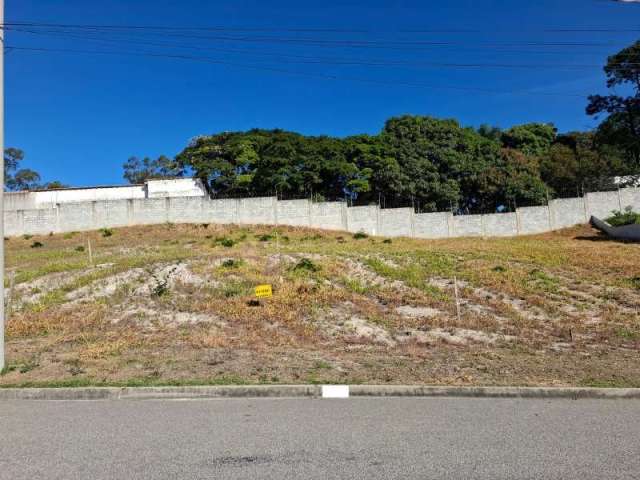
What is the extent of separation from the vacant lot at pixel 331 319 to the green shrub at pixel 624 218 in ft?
49.8

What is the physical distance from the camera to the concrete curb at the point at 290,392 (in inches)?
299

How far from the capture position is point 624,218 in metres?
37.1

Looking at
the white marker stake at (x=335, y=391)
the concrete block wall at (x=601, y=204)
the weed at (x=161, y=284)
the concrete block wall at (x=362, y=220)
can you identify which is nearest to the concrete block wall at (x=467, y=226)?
the concrete block wall at (x=362, y=220)

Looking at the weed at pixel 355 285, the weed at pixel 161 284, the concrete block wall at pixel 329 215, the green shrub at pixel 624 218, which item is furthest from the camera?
the concrete block wall at pixel 329 215

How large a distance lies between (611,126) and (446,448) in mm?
39401

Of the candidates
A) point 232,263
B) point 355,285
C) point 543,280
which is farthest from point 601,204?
point 232,263

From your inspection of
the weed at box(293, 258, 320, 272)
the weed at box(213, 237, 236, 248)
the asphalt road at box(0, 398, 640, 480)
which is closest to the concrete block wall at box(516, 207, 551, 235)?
the weed at box(213, 237, 236, 248)

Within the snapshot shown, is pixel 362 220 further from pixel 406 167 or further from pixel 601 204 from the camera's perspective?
pixel 601 204

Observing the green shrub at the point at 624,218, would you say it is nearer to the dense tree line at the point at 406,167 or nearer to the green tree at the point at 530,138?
the dense tree line at the point at 406,167

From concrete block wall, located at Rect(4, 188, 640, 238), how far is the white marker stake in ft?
103

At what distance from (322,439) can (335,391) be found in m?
2.15

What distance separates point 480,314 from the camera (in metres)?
13.8

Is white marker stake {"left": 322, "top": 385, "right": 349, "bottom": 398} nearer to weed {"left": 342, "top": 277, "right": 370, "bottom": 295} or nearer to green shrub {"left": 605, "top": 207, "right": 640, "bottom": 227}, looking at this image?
weed {"left": 342, "top": 277, "right": 370, "bottom": 295}

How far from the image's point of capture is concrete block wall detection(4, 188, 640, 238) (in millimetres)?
37125
